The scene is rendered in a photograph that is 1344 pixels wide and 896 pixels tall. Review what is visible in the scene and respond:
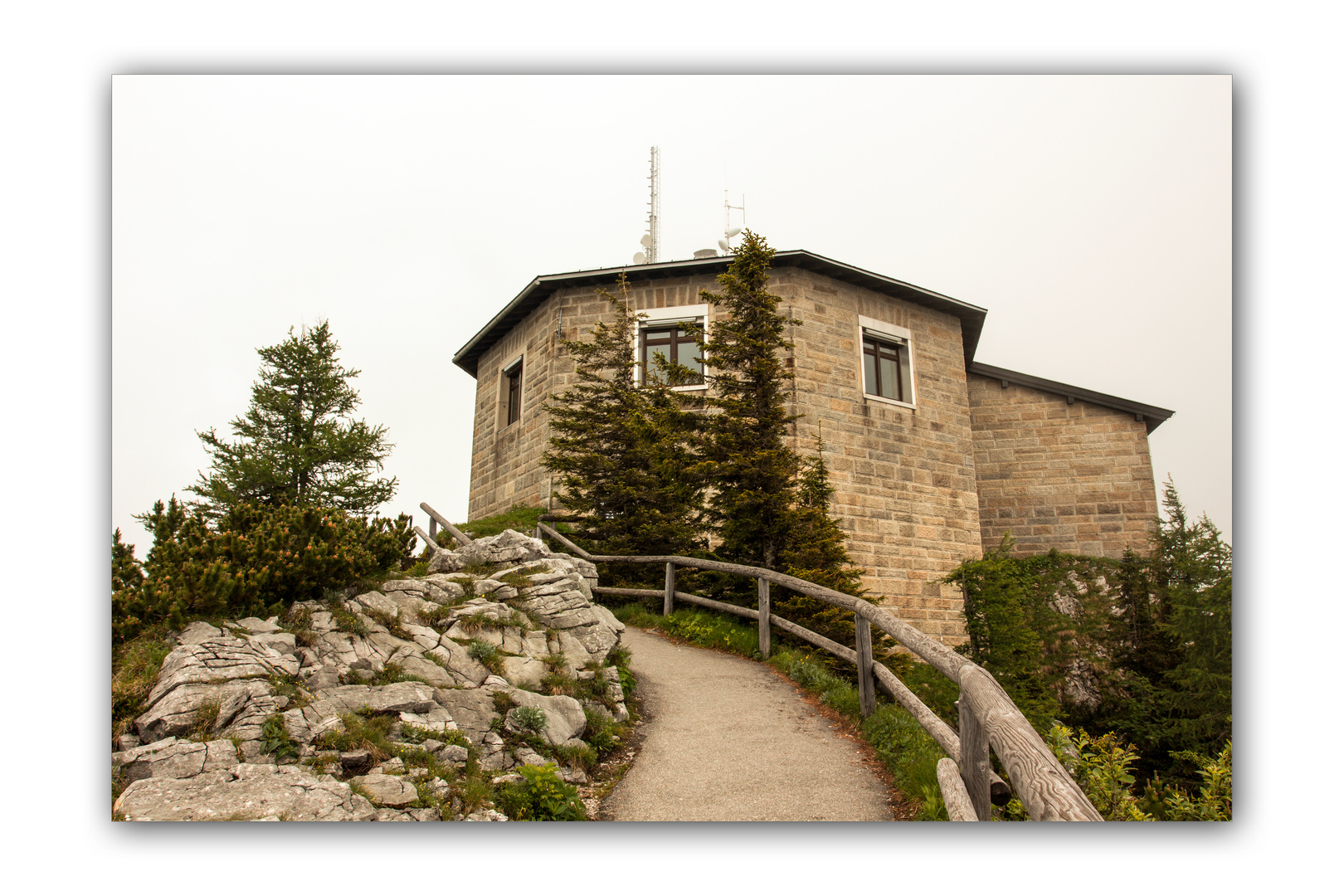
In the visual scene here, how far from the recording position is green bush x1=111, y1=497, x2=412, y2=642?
4.97 metres

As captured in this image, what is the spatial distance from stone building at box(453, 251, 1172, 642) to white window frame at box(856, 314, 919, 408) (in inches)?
1.2

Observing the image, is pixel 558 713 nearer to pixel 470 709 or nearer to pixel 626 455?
pixel 470 709

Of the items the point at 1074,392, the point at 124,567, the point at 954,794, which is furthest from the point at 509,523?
the point at 1074,392

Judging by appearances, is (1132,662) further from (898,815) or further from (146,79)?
(146,79)

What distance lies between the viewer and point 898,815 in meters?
4.23

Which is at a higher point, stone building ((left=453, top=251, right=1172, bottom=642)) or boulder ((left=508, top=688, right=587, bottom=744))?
stone building ((left=453, top=251, right=1172, bottom=642))

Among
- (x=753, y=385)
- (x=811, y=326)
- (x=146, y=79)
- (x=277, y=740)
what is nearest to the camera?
(x=277, y=740)

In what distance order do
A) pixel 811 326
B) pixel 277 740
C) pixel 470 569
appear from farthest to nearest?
pixel 811 326 → pixel 470 569 → pixel 277 740

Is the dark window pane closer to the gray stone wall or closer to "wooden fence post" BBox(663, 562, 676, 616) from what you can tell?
the gray stone wall

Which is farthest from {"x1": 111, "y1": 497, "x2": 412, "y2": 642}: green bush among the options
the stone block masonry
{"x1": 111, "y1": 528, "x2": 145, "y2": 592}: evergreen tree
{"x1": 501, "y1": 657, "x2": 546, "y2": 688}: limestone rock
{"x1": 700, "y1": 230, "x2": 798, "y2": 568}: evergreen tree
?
the stone block masonry

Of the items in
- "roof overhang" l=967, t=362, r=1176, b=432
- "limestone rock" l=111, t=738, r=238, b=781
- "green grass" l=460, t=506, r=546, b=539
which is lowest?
"limestone rock" l=111, t=738, r=238, b=781

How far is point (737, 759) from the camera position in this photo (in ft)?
17.1
